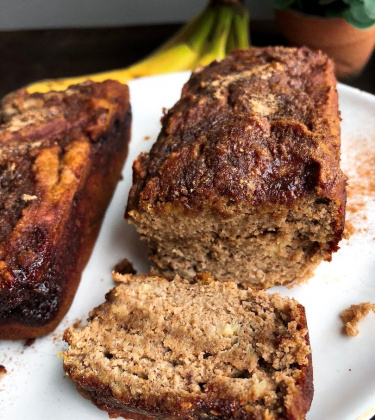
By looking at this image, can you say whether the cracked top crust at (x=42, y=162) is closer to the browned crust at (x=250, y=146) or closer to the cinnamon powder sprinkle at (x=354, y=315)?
the browned crust at (x=250, y=146)

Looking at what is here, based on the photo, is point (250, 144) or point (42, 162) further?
point (42, 162)

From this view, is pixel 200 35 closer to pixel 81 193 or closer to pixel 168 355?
pixel 81 193

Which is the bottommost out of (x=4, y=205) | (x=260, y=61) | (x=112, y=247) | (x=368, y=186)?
(x=112, y=247)

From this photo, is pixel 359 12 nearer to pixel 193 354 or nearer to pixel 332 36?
pixel 332 36

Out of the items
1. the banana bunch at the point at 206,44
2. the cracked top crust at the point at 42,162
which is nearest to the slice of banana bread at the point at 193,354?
the cracked top crust at the point at 42,162

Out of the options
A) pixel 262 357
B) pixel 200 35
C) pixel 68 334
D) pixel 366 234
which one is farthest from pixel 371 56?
pixel 68 334

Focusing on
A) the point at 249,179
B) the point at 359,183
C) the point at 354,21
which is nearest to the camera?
the point at 249,179

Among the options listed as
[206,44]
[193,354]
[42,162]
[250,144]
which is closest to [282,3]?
[206,44]
